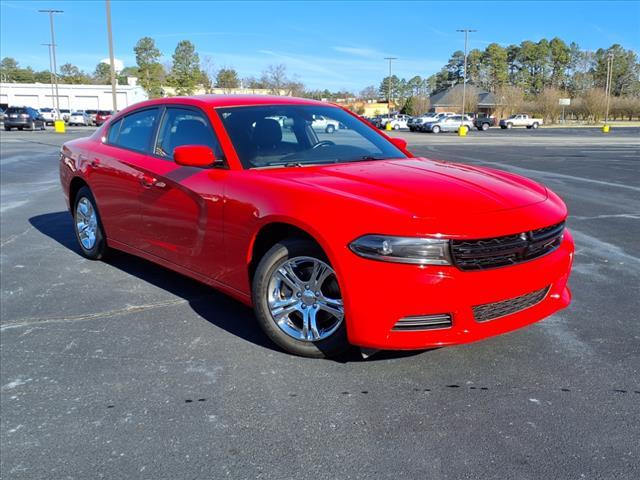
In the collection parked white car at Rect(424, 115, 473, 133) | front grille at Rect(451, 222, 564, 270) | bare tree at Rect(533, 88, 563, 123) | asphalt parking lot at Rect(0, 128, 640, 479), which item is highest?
bare tree at Rect(533, 88, 563, 123)

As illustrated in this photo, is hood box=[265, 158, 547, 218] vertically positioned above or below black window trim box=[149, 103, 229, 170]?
below

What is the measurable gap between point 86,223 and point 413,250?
12.9 feet

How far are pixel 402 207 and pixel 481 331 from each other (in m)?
0.76

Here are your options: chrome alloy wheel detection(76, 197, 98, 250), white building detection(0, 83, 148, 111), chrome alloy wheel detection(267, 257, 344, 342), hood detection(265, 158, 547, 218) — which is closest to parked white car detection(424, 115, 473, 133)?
white building detection(0, 83, 148, 111)

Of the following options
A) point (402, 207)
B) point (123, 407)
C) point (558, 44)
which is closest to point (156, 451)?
point (123, 407)

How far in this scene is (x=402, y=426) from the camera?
8.67 ft

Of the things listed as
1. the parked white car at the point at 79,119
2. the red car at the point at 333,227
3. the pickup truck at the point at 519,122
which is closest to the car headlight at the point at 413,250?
the red car at the point at 333,227

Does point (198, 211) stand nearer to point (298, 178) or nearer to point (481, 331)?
point (298, 178)

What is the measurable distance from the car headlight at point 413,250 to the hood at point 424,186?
0.15 m

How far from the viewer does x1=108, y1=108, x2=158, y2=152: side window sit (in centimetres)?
468

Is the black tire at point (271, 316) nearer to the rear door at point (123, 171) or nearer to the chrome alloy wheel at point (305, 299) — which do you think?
the chrome alloy wheel at point (305, 299)

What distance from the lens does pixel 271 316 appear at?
3.42 metres

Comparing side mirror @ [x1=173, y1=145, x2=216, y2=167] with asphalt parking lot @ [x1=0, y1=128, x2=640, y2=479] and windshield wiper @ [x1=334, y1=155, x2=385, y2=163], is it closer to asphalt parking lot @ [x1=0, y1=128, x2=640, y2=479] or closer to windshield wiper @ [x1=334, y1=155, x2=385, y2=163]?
windshield wiper @ [x1=334, y1=155, x2=385, y2=163]

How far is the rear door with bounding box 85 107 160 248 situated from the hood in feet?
5.06
